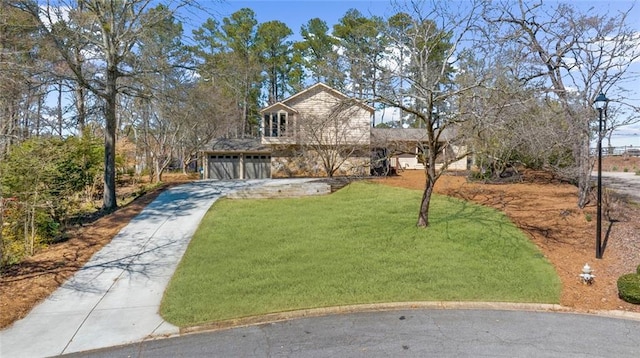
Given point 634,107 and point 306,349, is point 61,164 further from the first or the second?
point 634,107

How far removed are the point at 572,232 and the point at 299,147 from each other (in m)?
16.9

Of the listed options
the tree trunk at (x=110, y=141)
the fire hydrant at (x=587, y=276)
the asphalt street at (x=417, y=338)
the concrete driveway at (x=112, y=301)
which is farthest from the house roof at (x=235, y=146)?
the asphalt street at (x=417, y=338)

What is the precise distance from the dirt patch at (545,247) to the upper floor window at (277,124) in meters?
10.9

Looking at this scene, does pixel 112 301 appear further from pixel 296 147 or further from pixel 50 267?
pixel 296 147

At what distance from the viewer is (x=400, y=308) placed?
Answer: 687 cm

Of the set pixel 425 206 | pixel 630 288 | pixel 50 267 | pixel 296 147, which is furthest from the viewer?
pixel 296 147

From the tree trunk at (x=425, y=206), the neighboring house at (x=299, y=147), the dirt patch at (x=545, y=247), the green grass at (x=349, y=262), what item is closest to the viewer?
the green grass at (x=349, y=262)

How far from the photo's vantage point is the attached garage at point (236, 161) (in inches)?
1032

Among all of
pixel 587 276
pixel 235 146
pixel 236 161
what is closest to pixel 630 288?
pixel 587 276

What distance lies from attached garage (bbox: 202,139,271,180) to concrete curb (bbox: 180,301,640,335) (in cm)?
2014

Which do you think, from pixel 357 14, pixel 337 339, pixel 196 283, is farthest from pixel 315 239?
pixel 357 14

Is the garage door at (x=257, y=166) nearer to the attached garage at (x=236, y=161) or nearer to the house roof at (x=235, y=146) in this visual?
the attached garage at (x=236, y=161)

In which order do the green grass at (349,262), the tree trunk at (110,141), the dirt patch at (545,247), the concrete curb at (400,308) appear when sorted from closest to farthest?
the concrete curb at (400,308) → the green grass at (349,262) → the dirt patch at (545,247) → the tree trunk at (110,141)

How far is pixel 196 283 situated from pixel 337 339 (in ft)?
11.6
